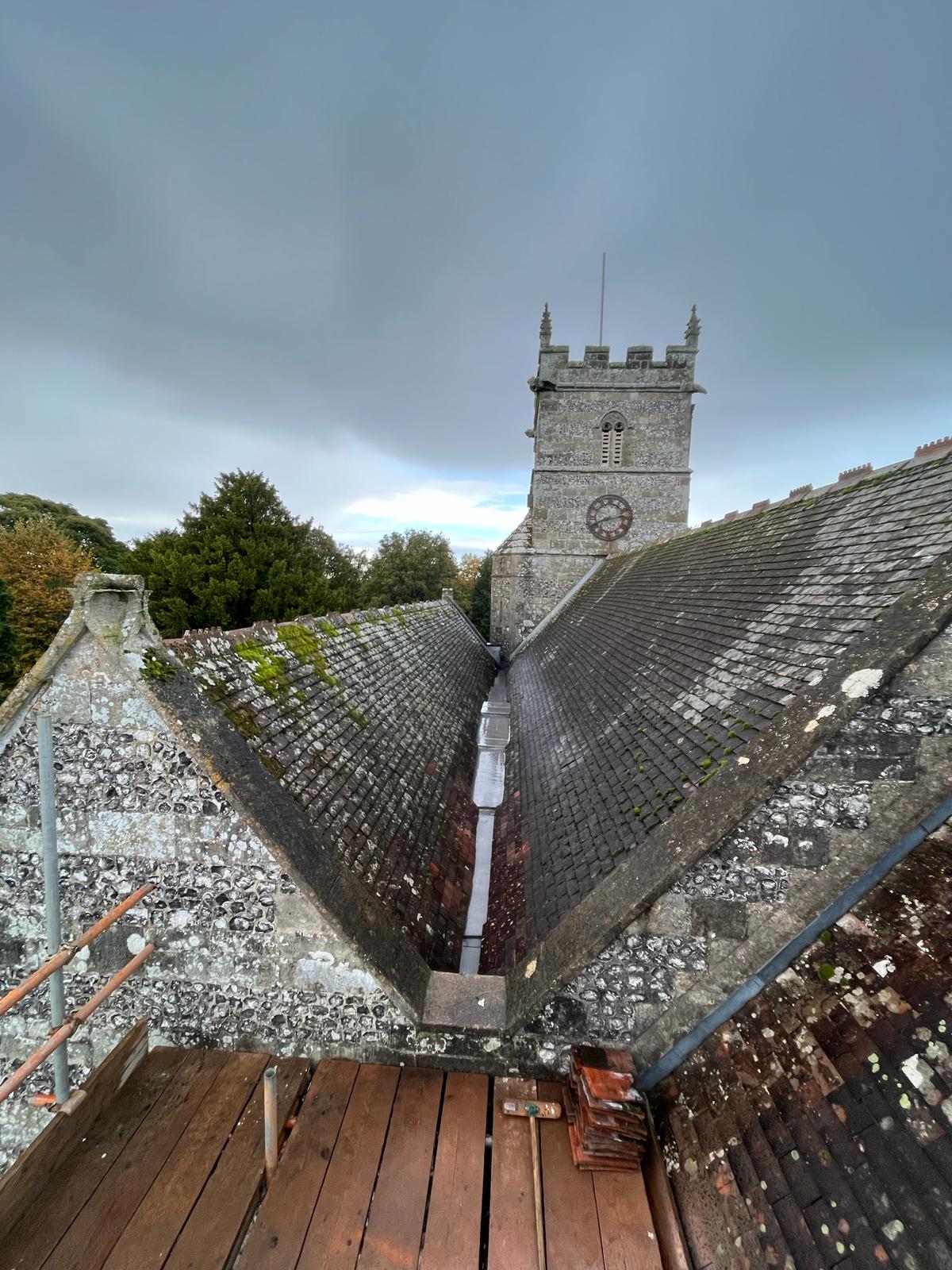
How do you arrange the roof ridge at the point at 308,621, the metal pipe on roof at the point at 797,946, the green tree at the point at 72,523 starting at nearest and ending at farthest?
the metal pipe on roof at the point at 797,946, the roof ridge at the point at 308,621, the green tree at the point at 72,523

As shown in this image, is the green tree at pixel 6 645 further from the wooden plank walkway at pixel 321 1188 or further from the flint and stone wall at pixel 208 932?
the wooden plank walkway at pixel 321 1188

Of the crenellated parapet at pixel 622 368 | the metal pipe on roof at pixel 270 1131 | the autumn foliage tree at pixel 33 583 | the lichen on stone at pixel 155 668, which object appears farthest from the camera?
the autumn foliage tree at pixel 33 583

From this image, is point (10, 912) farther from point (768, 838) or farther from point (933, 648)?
point (933, 648)

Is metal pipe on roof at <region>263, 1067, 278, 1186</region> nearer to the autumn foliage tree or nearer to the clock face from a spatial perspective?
the clock face

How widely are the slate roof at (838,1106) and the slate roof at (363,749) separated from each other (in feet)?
8.65

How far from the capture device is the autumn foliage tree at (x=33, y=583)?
2631 centimetres

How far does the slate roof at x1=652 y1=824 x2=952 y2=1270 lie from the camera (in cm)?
205

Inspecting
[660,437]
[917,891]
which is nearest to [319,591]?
[660,437]

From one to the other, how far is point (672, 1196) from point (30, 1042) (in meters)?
4.37

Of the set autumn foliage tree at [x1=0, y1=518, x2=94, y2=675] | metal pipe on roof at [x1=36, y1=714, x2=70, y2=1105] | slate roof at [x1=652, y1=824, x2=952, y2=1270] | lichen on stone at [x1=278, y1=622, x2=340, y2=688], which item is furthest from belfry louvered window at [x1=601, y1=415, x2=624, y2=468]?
autumn foliage tree at [x1=0, y1=518, x2=94, y2=675]

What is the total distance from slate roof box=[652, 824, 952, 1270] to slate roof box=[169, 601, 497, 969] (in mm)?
2636

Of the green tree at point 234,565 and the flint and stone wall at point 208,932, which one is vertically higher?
the green tree at point 234,565

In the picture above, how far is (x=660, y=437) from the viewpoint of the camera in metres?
21.7

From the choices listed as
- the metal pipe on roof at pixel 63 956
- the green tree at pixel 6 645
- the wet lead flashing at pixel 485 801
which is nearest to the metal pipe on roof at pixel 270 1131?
the metal pipe on roof at pixel 63 956
